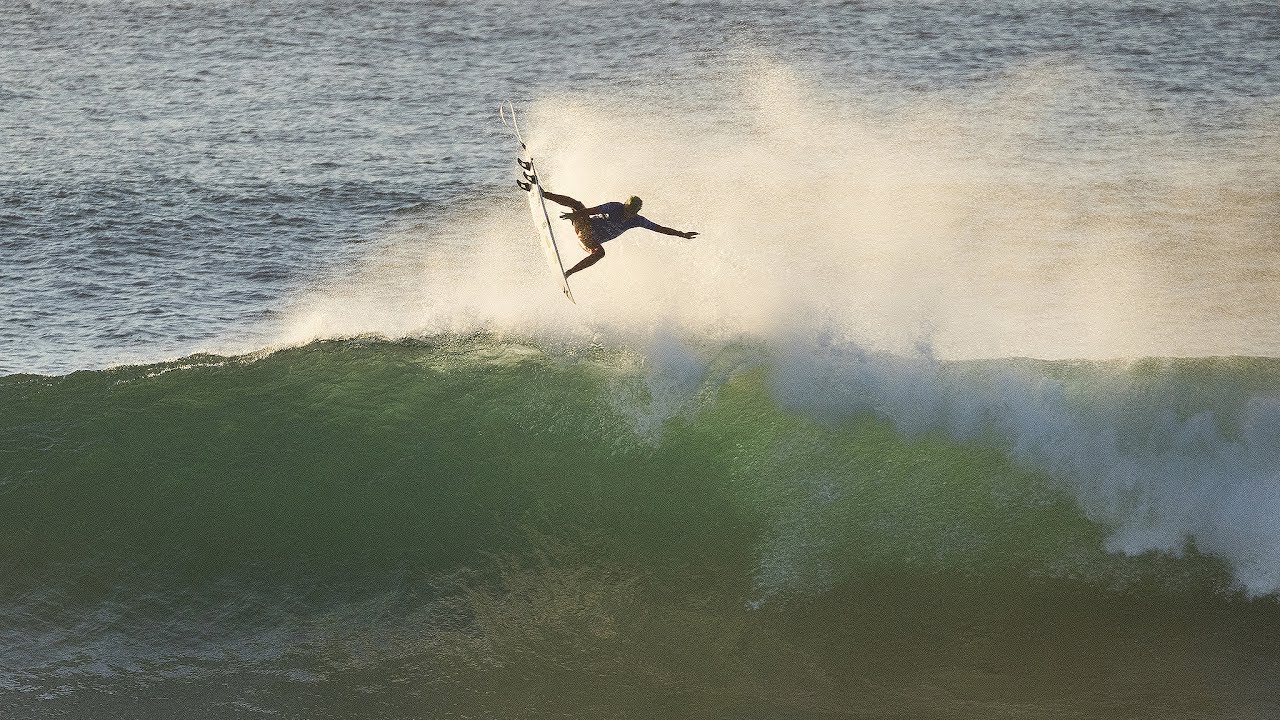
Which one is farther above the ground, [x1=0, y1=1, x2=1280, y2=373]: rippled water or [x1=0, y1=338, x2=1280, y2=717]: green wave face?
[x1=0, y1=1, x2=1280, y2=373]: rippled water

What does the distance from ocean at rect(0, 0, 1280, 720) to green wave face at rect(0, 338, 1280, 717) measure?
3 cm

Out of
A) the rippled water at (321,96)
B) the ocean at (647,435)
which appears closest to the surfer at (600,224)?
the ocean at (647,435)

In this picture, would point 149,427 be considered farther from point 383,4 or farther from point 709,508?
point 383,4

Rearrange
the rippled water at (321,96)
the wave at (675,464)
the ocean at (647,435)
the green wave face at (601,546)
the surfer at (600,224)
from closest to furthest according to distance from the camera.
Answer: the green wave face at (601,546)
the ocean at (647,435)
the wave at (675,464)
the surfer at (600,224)
the rippled water at (321,96)

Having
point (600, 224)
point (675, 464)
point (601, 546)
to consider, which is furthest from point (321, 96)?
point (601, 546)

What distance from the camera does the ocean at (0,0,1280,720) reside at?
896 centimetres

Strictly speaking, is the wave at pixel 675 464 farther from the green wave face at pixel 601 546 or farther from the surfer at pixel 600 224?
the surfer at pixel 600 224

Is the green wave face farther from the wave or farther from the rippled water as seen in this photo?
the rippled water

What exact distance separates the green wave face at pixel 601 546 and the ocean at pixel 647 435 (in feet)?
0.11

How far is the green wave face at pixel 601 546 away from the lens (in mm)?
8789

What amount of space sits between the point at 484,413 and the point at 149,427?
3032 mm

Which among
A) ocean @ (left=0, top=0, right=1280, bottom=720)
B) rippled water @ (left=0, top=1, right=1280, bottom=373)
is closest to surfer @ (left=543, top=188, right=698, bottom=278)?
ocean @ (left=0, top=0, right=1280, bottom=720)

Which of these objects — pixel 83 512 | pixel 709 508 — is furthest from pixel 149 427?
pixel 709 508

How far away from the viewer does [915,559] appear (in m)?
9.75
